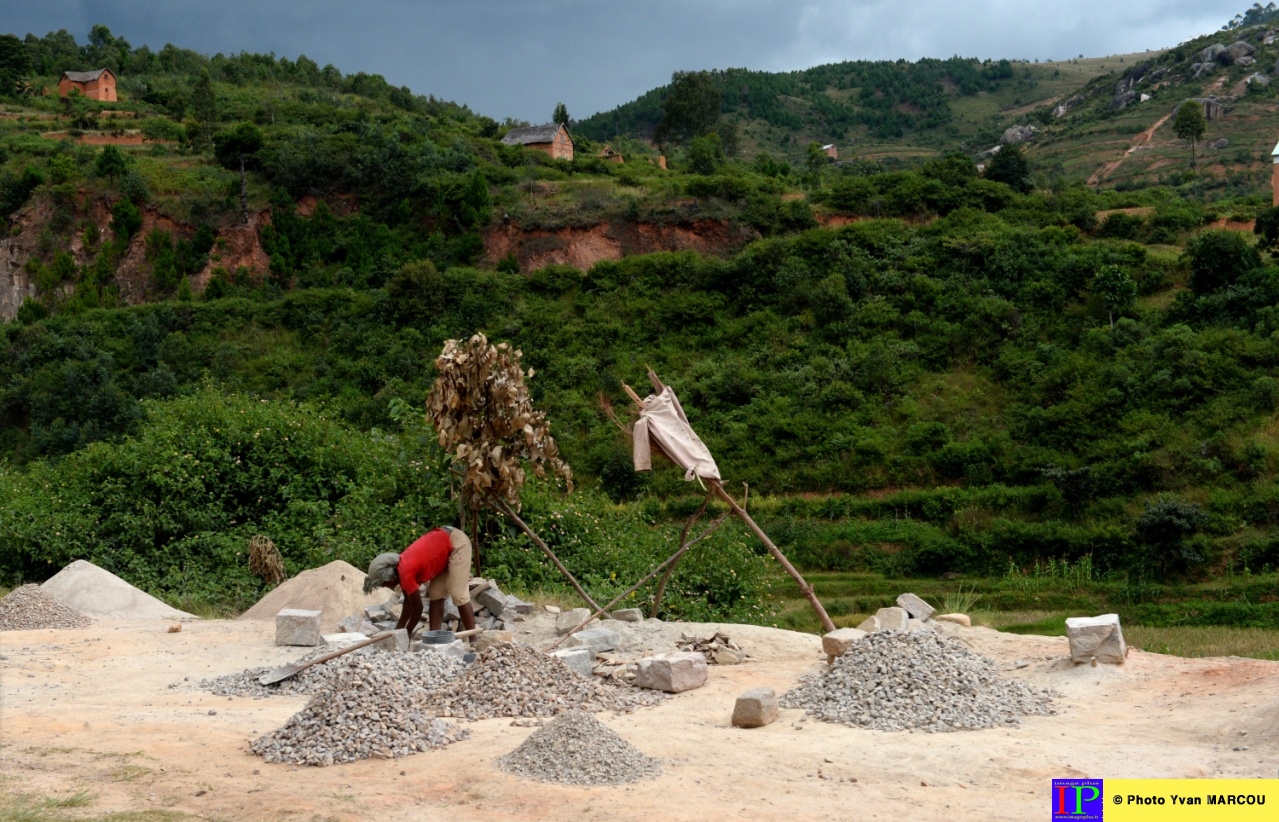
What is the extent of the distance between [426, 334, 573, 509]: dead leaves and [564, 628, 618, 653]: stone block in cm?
160

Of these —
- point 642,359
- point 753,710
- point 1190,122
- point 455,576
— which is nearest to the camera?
point 753,710

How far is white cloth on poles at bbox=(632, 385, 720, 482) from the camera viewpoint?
859cm

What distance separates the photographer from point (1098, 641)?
751 cm

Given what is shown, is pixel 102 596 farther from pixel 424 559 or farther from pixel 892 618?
pixel 892 618

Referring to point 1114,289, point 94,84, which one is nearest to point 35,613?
point 1114,289

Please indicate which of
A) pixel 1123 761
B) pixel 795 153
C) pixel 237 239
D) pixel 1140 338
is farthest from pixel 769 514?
pixel 795 153

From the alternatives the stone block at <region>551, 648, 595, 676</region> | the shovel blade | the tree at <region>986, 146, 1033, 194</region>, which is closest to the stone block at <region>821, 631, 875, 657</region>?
the stone block at <region>551, 648, 595, 676</region>

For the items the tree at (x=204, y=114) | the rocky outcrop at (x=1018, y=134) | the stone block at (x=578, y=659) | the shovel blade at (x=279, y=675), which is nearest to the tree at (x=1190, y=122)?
the rocky outcrop at (x=1018, y=134)

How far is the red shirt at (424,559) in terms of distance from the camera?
8039 mm

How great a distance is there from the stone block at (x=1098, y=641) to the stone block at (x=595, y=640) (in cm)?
340

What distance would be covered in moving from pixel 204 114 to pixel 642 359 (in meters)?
25.9

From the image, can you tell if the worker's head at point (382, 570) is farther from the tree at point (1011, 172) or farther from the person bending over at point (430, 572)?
the tree at point (1011, 172)

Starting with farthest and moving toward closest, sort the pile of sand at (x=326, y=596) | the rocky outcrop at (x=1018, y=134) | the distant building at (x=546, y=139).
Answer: the rocky outcrop at (x=1018, y=134), the distant building at (x=546, y=139), the pile of sand at (x=326, y=596)

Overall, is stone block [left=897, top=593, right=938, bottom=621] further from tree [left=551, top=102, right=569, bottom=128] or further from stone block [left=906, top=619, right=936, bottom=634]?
tree [left=551, top=102, right=569, bottom=128]
